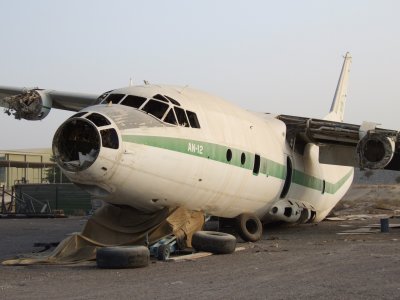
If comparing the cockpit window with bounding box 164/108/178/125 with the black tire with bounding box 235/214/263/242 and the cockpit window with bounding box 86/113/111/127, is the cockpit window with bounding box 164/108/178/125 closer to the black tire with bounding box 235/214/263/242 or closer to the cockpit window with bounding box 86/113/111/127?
the cockpit window with bounding box 86/113/111/127

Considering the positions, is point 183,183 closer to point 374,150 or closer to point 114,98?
point 114,98

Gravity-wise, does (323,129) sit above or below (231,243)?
above

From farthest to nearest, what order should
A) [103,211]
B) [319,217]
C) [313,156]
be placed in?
[319,217]
[313,156]
[103,211]

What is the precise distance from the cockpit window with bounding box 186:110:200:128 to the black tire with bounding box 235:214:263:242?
3.24 m

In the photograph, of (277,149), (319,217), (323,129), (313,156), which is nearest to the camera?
(277,149)

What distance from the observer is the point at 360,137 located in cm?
1658

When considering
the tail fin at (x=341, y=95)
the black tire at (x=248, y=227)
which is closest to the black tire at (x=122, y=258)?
the black tire at (x=248, y=227)

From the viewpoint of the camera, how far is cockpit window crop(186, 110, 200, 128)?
1279 centimetres

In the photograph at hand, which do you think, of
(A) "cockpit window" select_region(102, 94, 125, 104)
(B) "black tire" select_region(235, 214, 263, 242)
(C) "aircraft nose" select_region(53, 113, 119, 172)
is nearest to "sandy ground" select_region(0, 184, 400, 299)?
(B) "black tire" select_region(235, 214, 263, 242)

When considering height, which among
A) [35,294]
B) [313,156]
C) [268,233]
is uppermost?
[313,156]

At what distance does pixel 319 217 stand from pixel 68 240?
1170 cm

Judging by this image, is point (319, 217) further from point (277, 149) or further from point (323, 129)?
point (277, 149)

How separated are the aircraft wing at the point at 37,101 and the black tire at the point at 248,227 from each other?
5.84 m

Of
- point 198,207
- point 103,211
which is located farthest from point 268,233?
point 103,211
